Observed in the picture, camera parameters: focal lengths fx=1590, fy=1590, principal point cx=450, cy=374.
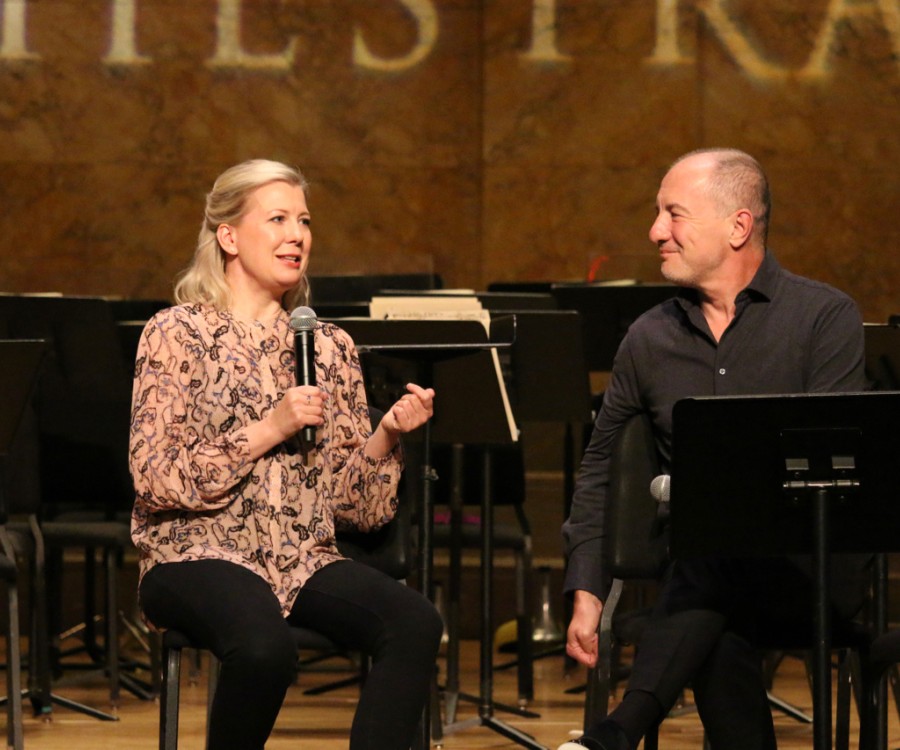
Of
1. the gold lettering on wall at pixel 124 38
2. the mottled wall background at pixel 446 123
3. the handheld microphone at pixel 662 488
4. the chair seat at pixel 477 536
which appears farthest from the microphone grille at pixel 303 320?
the gold lettering on wall at pixel 124 38

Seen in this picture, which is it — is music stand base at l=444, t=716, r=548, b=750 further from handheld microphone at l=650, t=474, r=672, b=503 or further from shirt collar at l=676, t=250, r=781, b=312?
handheld microphone at l=650, t=474, r=672, b=503

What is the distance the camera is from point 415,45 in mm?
7484

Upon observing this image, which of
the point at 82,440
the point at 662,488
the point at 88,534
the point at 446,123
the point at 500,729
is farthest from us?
the point at 446,123

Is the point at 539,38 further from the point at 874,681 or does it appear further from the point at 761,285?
the point at 874,681

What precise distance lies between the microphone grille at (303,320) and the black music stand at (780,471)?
787 millimetres

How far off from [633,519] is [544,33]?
180 inches

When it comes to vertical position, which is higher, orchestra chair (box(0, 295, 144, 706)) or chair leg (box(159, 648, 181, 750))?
orchestra chair (box(0, 295, 144, 706))

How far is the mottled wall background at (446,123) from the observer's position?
23.6 feet

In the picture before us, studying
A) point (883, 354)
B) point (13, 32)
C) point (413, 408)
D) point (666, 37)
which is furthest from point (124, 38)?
point (413, 408)

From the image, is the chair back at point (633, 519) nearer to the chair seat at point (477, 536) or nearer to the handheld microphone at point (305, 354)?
the handheld microphone at point (305, 354)

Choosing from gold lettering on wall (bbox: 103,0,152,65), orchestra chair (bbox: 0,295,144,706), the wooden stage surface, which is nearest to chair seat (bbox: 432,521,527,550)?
the wooden stage surface

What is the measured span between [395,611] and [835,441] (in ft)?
2.95

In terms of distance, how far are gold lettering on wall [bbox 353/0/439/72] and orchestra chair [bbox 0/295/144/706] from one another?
3157 mm

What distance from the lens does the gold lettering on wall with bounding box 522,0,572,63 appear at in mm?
7164
